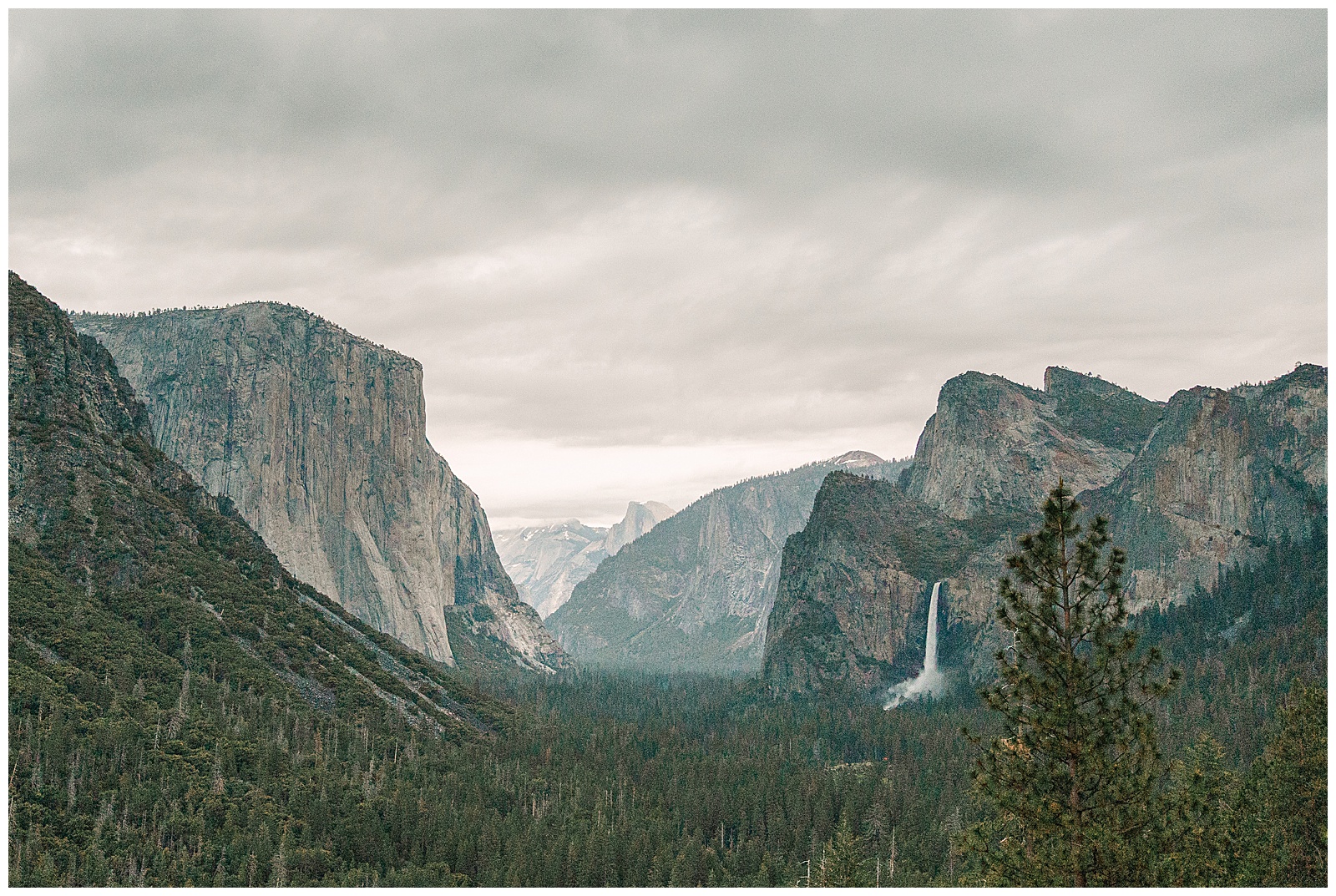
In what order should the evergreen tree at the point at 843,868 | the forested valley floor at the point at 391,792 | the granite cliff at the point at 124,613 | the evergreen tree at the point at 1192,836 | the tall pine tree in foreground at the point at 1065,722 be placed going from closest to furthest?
the tall pine tree in foreground at the point at 1065,722 → the evergreen tree at the point at 1192,836 → the evergreen tree at the point at 843,868 → the forested valley floor at the point at 391,792 → the granite cliff at the point at 124,613

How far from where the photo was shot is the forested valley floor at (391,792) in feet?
328

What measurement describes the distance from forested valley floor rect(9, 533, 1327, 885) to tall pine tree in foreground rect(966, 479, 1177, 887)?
24910 mm

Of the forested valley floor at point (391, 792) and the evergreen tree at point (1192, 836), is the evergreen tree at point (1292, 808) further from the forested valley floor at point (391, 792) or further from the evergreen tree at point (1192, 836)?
the evergreen tree at point (1192, 836)

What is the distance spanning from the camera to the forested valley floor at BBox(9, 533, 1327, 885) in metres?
99.9

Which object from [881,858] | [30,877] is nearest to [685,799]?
[881,858]

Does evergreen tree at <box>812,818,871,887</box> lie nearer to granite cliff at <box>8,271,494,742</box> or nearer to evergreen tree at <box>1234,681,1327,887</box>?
evergreen tree at <box>1234,681,1327,887</box>

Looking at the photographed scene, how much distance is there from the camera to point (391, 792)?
13288 cm

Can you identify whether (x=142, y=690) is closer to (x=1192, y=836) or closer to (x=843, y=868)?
(x=843, y=868)

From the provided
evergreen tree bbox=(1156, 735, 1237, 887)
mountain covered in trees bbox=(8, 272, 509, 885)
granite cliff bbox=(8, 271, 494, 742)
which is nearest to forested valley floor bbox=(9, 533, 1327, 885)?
mountain covered in trees bbox=(8, 272, 509, 885)

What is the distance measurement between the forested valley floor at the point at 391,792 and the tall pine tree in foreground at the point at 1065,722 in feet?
81.7

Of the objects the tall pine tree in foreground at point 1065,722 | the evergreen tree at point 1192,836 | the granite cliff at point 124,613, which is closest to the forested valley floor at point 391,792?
the granite cliff at point 124,613

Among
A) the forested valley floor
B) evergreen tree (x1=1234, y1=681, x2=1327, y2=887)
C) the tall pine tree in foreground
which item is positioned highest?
the tall pine tree in foreground

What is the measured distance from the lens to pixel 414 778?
474ft

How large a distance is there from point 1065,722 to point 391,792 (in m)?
111
